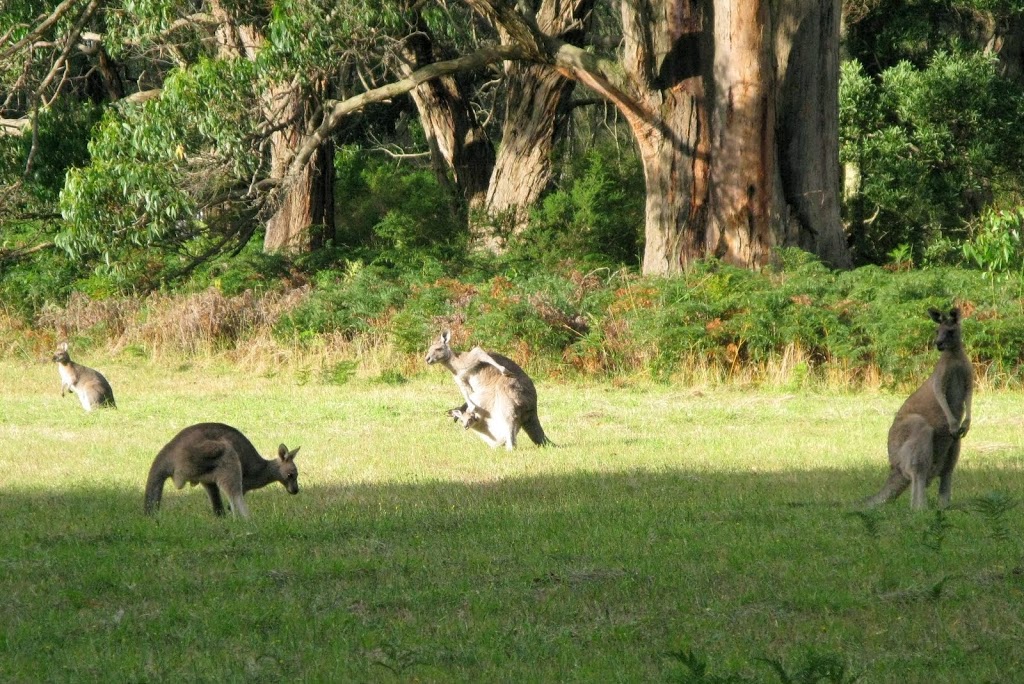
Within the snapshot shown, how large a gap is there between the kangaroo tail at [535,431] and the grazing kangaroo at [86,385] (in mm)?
6035

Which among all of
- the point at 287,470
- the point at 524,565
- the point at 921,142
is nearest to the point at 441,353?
the point at 287,470

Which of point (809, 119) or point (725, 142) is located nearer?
point (725, 142)

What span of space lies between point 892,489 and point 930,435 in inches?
19.8

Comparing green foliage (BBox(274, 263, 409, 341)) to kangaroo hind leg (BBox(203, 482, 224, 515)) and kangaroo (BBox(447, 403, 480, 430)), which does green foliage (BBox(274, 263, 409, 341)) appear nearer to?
kangaroo (BBox(447, 403, 480, 430))

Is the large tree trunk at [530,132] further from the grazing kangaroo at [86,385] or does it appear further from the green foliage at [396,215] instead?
the grazing kangaroo at [86,385]

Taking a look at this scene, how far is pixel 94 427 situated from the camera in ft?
49.7

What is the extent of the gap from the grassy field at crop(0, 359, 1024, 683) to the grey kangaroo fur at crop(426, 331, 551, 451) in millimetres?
301

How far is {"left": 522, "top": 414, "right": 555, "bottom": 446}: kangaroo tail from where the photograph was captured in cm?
1316

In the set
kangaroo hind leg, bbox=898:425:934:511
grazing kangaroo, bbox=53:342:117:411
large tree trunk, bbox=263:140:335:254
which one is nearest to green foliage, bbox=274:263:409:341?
grazing kangaroo, bbox=53:342:117:411

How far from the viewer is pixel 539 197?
2730cm

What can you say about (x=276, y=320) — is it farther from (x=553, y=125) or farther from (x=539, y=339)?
(x=553, y=125)

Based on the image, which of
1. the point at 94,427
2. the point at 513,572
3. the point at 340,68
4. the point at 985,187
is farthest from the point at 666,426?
the point at 985,187

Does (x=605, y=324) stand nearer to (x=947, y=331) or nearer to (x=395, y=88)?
(x=395, y=88)

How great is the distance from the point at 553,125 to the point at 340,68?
19.8ft
